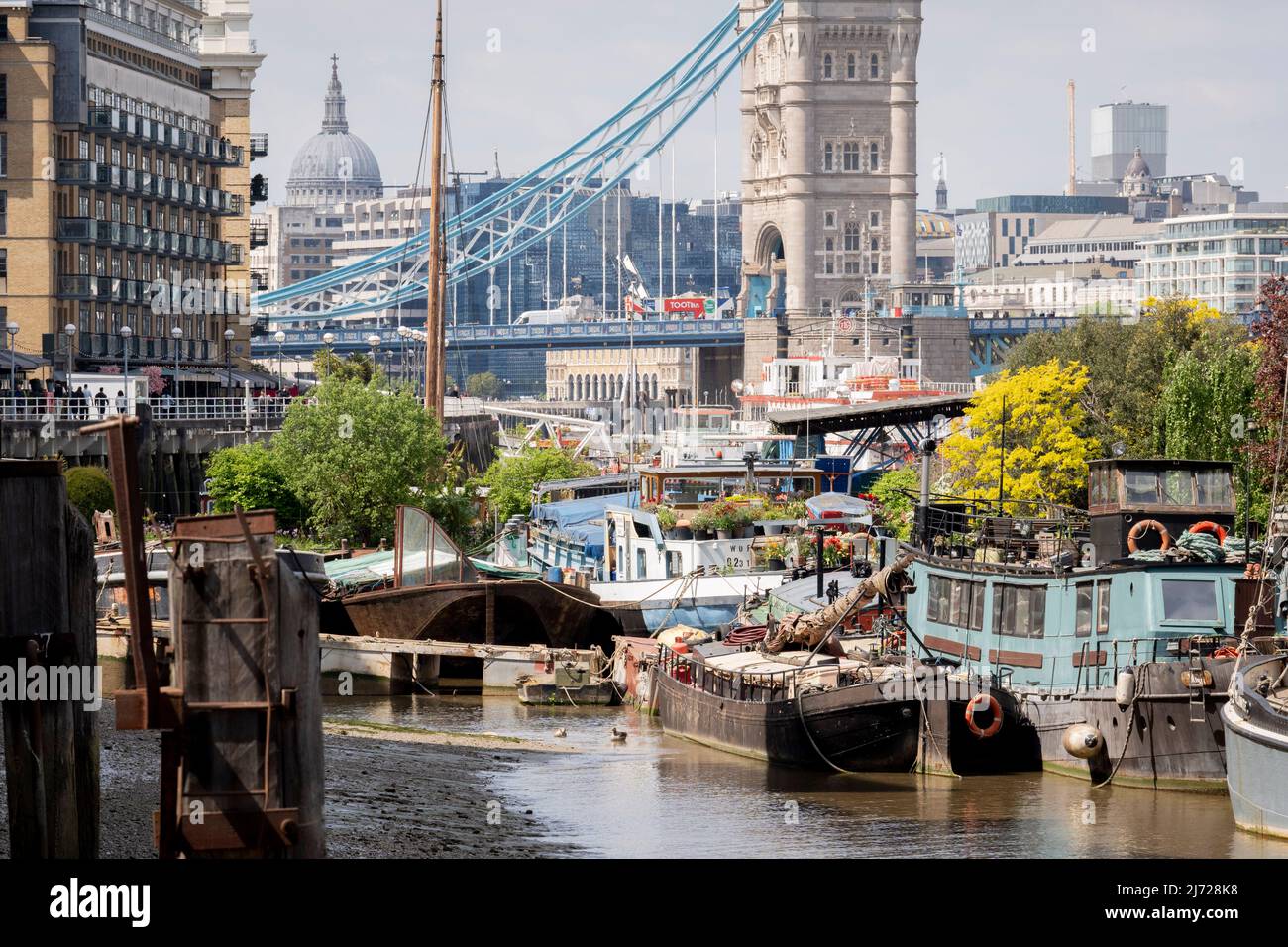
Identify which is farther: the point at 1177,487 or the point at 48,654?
the point at 1177,487

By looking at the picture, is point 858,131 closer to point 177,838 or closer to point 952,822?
point 952,822

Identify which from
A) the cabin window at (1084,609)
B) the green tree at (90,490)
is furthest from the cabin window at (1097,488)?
the green tree at (90,490)

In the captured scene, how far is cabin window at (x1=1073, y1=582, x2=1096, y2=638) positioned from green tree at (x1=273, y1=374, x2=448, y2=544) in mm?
26221

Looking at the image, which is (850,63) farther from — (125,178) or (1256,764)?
(1256,764)

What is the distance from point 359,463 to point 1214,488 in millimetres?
25590

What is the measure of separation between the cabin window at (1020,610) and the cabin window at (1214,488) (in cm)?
371

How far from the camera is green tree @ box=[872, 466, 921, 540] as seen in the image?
147 ft

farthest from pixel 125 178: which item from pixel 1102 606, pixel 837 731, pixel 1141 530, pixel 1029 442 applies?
pixel 1102 606

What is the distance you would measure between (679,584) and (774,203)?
15634cm

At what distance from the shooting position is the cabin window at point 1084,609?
99.0ft

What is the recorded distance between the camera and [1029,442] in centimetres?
6150

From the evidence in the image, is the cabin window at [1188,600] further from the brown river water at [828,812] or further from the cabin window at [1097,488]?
the cabin window at [1097,488]

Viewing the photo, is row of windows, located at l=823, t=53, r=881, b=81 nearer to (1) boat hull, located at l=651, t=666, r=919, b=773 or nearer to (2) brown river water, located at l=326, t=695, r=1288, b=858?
(2) brown river water, located at l=326, t=695, r=1288, b=858
